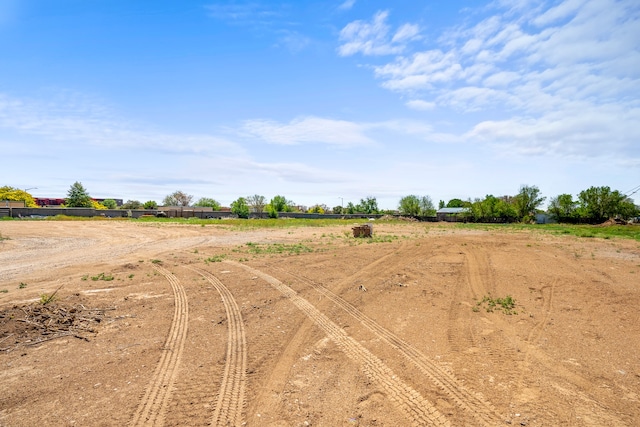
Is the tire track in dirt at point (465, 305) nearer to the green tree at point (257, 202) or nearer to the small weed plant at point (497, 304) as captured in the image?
the small weed plant at point (497, 304)

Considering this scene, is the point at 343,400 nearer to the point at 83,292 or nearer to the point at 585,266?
the point at 83,292

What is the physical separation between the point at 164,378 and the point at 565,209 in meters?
94.8

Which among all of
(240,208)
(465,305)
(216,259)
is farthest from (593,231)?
(240,208)

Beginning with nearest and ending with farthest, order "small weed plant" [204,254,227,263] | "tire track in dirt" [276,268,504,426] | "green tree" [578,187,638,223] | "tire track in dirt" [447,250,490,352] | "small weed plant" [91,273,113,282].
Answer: "tire track in dirt" [276,268,504,426] < "tire track in dirt" [447,250,490,352] < "small weed plant" [91,273,113,282] < "small weed plant" [204,254,227,263] < "green tree" [578,187,638,223]

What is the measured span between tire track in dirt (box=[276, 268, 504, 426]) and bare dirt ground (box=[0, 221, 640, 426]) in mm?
31

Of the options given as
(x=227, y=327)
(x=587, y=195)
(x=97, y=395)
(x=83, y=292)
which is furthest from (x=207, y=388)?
(x=587, y=195)

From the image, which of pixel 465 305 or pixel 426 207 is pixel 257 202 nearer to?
pixel 426 207

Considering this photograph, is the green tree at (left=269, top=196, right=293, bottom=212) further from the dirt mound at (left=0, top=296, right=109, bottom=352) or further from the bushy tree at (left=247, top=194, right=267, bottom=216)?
the dirt mound at (left=0, top=296, right=109, bottom=352)

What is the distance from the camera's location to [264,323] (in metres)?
8.34

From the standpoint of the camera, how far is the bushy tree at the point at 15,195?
3272 inches

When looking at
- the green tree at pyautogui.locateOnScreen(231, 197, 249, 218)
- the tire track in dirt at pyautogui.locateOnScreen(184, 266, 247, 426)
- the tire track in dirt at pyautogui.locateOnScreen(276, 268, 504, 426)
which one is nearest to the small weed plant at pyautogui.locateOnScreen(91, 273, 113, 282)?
the tire track in dirt at pyautogui.locateOnScreen(184, 266, 247, 426)

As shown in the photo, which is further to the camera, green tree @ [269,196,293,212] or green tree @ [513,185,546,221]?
green tree @ [269,196,293,212]

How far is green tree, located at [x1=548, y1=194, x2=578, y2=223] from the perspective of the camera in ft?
252

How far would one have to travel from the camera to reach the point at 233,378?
5.67 metres
